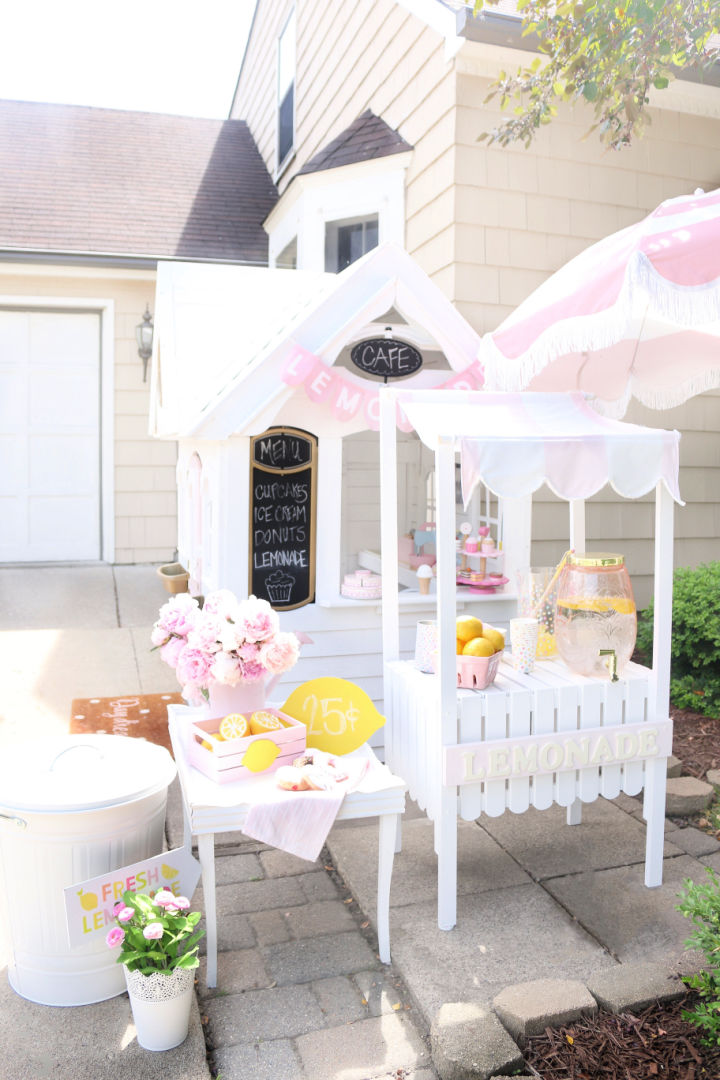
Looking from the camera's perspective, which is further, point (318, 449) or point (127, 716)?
point (127, 716)

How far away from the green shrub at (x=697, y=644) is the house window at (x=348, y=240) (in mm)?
4010

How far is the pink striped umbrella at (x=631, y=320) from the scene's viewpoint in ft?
9.55

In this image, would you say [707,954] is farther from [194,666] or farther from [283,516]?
[283,516]

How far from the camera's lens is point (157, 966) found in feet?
8.14

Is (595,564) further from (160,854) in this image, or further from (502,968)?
(160,854)

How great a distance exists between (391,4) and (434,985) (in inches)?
286

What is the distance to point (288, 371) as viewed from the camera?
432 centimetres

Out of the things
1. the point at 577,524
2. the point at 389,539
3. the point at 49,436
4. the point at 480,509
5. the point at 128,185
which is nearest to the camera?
the point at 389,539

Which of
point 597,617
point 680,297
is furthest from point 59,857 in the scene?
point 680,297

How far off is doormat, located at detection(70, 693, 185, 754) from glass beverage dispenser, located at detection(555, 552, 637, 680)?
2.42m

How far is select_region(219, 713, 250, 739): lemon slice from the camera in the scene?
3002 millimetres

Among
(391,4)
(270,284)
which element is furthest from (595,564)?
(391,4)

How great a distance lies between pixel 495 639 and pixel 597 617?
1.36ft

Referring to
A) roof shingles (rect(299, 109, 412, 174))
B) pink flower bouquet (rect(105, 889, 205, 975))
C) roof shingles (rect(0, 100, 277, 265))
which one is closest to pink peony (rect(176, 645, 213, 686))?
pink flower bouquet (rect(105, 889, 205, 975))
